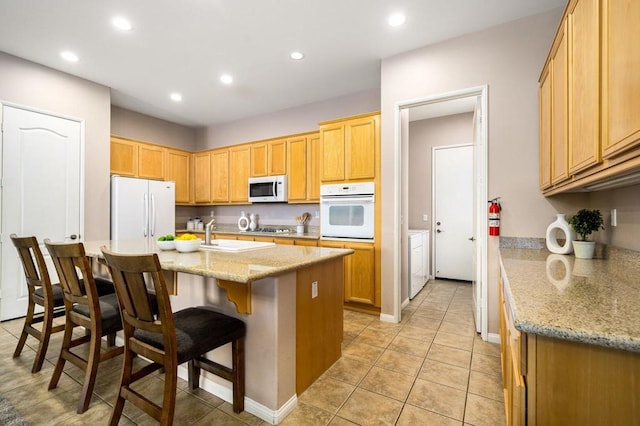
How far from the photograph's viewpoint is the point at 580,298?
3.38 ft

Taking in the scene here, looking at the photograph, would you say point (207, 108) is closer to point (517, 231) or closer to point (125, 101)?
point (125, 101)

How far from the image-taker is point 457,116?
478 cm

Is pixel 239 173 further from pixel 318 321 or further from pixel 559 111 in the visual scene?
pixel 559 111

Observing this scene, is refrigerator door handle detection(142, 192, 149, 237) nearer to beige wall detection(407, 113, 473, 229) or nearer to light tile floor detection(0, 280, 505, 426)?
light tile floor detection(0, 280, 505, 426)

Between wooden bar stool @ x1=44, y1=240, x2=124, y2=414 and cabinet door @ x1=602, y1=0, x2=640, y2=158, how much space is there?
8.55ft

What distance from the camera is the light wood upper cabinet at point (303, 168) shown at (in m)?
4.30

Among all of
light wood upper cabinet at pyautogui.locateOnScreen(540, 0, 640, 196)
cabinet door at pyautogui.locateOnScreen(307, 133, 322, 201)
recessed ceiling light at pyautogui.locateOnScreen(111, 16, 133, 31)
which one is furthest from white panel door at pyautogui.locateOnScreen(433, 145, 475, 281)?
recessed ceiling light at pyautogui.locateOnScreen(111, 16, 133, 31)

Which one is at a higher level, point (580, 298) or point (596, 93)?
point (596, 93)

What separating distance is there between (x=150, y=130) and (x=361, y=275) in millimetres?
4539

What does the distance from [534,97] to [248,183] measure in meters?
4.03

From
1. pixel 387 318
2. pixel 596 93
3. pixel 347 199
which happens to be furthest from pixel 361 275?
pixel 596 93

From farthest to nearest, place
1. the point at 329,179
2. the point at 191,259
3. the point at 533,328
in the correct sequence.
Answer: the point at 329,179 < the point at 191,259 < the point at 533,328

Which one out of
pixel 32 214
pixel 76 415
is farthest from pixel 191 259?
pixel 32 214

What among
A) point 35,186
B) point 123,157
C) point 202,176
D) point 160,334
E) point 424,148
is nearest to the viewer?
point 160,334
